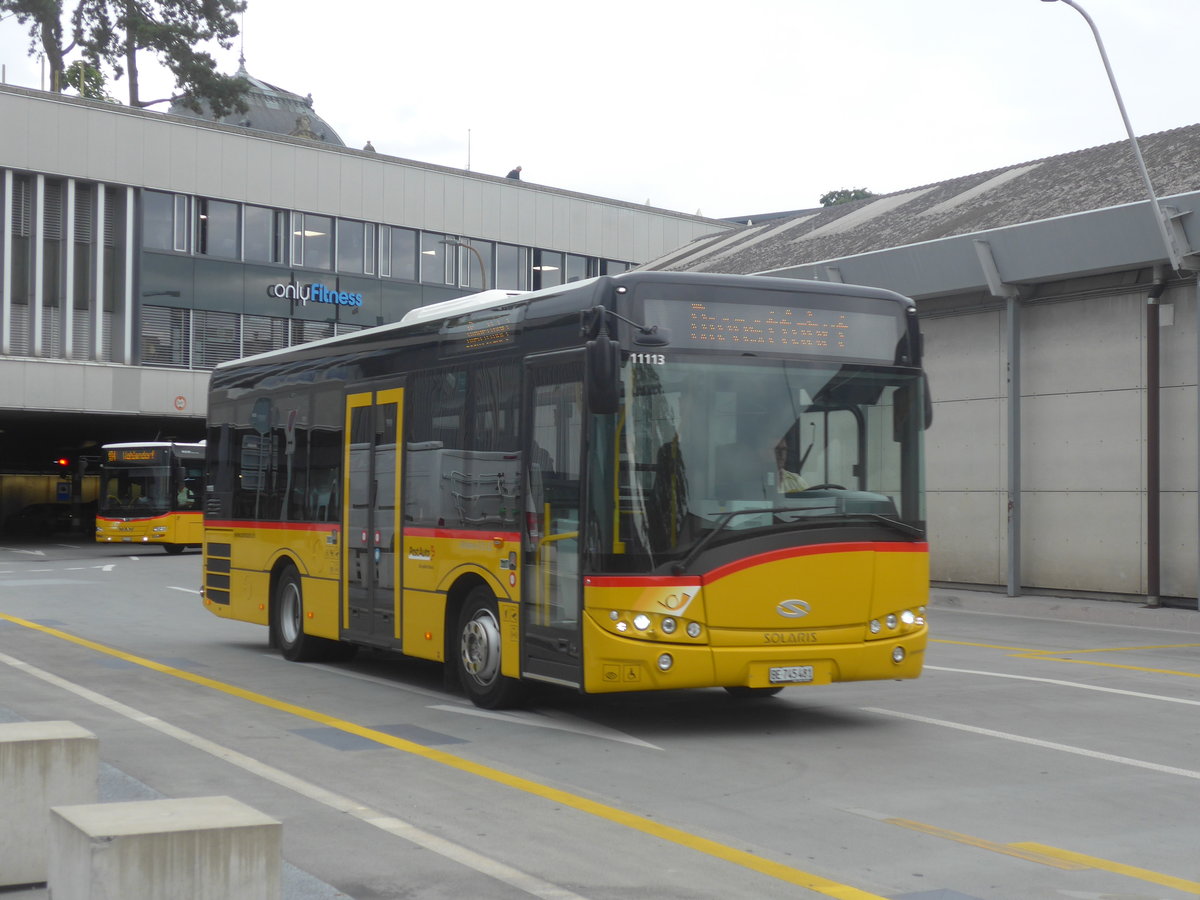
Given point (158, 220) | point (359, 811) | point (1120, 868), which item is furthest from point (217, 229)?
point (1120, 868)

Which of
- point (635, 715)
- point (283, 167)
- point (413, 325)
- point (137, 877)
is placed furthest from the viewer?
point (283, 167)

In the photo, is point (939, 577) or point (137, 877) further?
point (939, 577)

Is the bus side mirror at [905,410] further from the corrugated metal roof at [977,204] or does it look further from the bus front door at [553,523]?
the corrugated metal roof at [977,204]

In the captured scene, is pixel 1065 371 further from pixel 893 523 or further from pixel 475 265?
pixel 475 265

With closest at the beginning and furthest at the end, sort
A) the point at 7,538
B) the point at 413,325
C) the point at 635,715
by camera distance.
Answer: the point at 635,715
the point at 413,325
the point at 7,538

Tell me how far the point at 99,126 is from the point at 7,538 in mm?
19359

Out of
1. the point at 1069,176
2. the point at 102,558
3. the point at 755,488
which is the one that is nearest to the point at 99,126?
the point at 102,558

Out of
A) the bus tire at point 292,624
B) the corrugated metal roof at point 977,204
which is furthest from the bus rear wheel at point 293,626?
the corrugated metal roof at point 977,204

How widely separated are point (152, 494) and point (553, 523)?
123 feet

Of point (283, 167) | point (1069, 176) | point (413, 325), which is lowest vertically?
point (413, 325)

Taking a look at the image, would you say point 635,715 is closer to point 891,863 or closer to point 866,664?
point 866,664

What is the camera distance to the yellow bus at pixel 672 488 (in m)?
9.66

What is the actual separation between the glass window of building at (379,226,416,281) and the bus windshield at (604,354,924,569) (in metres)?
46.6

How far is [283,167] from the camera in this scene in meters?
52.3
